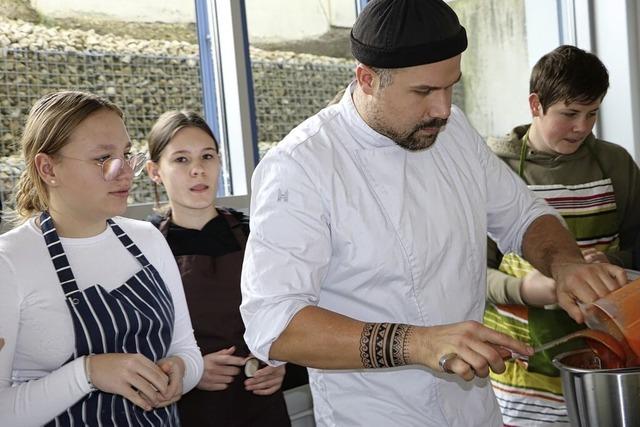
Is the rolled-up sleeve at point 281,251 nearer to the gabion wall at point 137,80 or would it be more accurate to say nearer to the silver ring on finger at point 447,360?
the silver ring on finger at point 447,360

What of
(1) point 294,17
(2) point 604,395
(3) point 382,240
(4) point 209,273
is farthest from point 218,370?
(1) point 294,17

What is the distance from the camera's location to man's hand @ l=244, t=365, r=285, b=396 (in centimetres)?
172

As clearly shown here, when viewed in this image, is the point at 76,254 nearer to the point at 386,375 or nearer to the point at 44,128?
the point at 44,128

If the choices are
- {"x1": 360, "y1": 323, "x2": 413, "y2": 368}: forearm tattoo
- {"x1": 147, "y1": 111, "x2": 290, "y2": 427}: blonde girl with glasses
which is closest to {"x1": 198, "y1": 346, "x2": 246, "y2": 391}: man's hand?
{"x1": 147, "y1": 111, "x2": 290, "y2": 427}: blonde girl with glasses

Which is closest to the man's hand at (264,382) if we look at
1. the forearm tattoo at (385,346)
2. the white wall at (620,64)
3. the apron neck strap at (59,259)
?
the apron neck strap at (59,259)

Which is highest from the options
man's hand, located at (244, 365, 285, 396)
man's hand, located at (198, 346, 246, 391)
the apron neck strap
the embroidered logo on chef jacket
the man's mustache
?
the man's mustache

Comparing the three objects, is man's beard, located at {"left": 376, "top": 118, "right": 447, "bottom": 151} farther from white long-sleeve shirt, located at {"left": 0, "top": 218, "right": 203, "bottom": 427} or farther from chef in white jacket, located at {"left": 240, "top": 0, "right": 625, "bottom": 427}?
white long-sleeve shirt, located at {"left": 0, "top": 218, "right": 203, "bottom": 427}

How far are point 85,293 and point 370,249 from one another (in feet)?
1.73

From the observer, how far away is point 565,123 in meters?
1.88

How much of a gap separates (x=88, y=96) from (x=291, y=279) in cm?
63

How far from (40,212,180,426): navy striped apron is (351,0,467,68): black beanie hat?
2.01 ft

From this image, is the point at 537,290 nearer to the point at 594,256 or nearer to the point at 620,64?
the point at 594,256

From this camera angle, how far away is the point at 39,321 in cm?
124

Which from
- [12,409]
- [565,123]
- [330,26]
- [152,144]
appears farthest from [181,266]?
[330,26]
